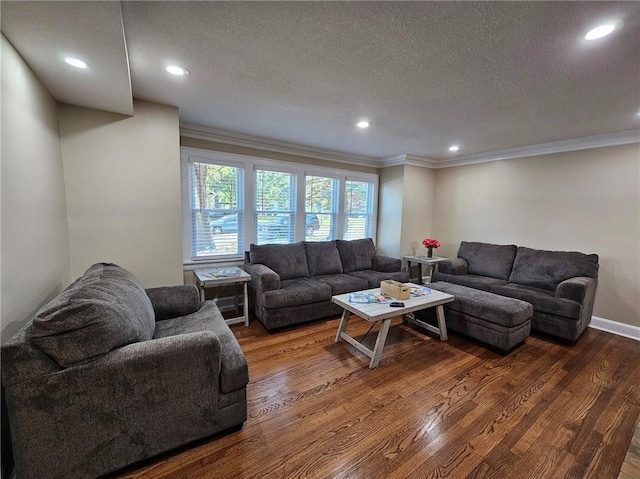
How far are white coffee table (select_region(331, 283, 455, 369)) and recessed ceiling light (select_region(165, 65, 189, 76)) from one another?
7.63 ft

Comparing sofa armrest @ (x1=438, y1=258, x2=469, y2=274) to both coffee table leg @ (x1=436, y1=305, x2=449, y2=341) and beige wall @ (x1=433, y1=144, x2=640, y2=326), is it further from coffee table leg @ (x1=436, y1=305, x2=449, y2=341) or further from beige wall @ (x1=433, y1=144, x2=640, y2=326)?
coffee table leg @ (x1=436, y1=305, x2=449, y2=341)

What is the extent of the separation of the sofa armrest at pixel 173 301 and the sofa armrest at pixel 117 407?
95cm

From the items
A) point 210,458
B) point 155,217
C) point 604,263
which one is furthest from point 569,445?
point 155,217

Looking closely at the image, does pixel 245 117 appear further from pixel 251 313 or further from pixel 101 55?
pixel 251 313

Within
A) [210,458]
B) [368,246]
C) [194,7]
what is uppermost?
[194,7]

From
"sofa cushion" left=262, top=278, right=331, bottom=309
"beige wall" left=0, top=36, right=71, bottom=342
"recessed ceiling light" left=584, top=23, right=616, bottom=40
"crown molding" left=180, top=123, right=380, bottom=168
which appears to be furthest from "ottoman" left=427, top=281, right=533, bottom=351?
"beige wall" left=0, top=36, right=71, bottom=342

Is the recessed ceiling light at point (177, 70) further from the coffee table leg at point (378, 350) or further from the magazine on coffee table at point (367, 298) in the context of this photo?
the coffee table leg at point (378, 350)

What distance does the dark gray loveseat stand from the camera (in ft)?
3.92

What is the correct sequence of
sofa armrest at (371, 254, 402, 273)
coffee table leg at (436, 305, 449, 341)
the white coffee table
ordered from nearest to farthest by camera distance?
1. the white coffee table
2. coffee table leg at (436, 305, 449, 341)
3. sofa armrest at (371, 254, 402, 273)

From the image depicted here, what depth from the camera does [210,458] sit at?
1.50 metres

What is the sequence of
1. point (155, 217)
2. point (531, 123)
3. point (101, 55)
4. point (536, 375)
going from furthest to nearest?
1. point (531, 123)
2. point (155, 217)
3. point (536, 375)
4. point (101, 55)

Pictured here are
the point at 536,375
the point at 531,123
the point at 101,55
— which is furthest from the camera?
the point at 531,123

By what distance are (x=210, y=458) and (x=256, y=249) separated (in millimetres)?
2413

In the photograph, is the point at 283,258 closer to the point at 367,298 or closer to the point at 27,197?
the point at 367,298
